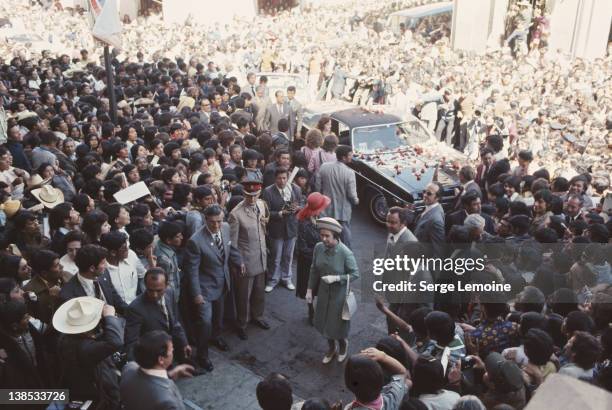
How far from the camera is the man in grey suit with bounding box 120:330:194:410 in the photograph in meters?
3.64

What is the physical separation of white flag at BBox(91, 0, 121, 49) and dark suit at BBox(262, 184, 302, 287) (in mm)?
3864

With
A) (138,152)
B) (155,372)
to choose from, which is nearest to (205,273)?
(155,372)

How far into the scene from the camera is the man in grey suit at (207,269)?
5.71 meters

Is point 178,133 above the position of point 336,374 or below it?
above

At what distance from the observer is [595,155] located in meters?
11.0

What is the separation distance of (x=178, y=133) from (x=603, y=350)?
23.2 ft

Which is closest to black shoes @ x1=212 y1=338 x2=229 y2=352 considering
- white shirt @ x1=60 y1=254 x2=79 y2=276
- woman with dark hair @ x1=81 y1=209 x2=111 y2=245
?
woman with dark hair @ x1=81 y1=209 x2=111 y2=245

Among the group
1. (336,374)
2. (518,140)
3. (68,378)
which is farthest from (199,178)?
(518,140)

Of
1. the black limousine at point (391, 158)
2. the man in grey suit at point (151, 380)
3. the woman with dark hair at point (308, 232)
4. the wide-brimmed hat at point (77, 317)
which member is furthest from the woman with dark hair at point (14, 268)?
the black limousine at point (391, 158)

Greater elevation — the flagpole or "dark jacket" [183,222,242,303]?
the flagpole

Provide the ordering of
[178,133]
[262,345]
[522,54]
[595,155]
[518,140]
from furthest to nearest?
1. [522,54]
2. [518,140]
3. [595,155]
4. [178,133]
5. [262,345]

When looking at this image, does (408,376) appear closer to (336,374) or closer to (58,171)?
(336,374)

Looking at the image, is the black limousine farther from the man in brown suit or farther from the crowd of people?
the man in brown suit

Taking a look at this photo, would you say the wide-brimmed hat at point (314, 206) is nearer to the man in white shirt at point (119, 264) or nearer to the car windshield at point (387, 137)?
the man in white shirt at point (119, 264)
